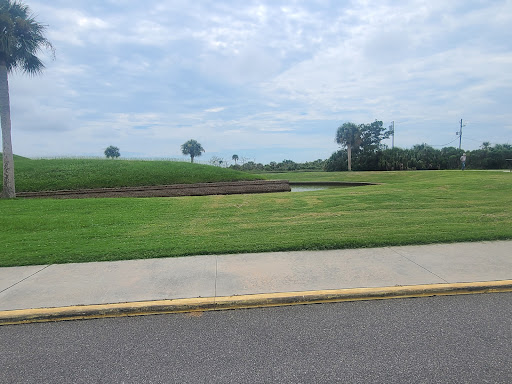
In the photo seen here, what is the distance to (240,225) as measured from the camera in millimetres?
8398

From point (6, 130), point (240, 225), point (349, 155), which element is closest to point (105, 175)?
point (6, 130)

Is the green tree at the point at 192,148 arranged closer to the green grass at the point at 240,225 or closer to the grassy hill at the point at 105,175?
the grassy hill at the point at 105,175

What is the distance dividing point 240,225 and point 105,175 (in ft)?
69.7

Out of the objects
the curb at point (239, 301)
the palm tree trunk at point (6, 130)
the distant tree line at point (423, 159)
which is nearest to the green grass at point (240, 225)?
the curb at point (239, 301)

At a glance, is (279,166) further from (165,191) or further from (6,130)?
(6,130)

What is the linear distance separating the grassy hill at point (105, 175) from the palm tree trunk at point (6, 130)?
17.8ft

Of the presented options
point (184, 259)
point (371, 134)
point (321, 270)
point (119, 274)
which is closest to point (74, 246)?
point (119, 274)

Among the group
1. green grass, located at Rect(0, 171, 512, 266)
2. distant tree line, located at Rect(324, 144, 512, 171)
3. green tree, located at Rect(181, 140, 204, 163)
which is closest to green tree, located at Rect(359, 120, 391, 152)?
distant tree line, located at Rect(324, 144, 512, 171)

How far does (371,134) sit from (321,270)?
225ft

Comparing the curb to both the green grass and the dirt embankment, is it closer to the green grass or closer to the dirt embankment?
the green grass

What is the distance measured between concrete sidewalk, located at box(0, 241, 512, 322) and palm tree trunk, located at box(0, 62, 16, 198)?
45.5 ft

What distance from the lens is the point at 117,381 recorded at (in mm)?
2729

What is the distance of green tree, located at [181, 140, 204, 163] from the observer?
77.3m

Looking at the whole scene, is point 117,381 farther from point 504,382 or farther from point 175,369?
point 504,382
